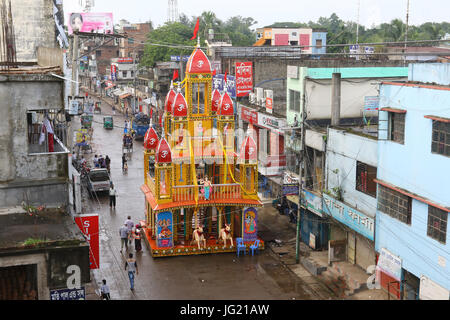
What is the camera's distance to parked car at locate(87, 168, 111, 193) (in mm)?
39844

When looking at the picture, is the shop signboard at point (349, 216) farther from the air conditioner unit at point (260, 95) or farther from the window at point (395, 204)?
the air conditioner unit at point (260, 95)

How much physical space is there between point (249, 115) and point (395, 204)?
2096cm

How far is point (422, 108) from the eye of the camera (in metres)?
20.7

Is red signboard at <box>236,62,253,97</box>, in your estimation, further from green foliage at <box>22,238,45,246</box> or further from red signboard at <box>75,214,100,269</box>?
green foliage at <box>22,238,45,246</box>

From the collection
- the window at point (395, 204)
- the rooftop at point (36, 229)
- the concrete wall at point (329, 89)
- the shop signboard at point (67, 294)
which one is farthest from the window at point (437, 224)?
the concrete wall at point (329, 89)

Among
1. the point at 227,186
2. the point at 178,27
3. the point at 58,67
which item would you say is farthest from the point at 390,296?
the point at 178,27

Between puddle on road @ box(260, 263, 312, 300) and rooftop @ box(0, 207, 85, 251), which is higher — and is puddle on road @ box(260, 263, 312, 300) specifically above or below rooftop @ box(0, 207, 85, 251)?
below

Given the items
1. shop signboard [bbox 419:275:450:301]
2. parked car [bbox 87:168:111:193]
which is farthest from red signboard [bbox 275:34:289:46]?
shop signboard [bbox 419:275:450:301]

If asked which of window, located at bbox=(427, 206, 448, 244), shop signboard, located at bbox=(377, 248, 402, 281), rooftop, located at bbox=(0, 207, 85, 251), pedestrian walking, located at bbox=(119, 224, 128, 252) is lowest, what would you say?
pedestrian walking, located at bbox=(119, 224, 128, 252)

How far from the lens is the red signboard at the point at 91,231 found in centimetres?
1975

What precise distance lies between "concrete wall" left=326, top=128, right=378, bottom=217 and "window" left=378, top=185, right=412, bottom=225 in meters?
0.78

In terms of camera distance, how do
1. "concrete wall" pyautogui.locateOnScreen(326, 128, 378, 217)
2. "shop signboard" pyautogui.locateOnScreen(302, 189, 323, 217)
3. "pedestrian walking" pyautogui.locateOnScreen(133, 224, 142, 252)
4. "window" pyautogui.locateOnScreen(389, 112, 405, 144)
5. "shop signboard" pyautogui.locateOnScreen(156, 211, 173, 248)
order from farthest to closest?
"pedestrian walking" pyautogui.locateOnScreen(133, 224, 142, 252), "shop signboard" pyautogui.locateOnScreen(302, 189, 323, 217), "shop signboard" pyautogui.locateOnScreen(156, 211, 173, 248), "concrete wall" pyautogui.locateOnScreen(326, 128, 378, 217), "window" pyautogui.locateOnScreen(389, 112, 405, 144)

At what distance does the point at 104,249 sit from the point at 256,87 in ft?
63.8

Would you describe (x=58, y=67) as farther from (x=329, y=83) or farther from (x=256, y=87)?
(x=256, y=87)
